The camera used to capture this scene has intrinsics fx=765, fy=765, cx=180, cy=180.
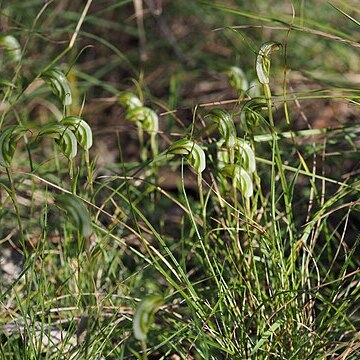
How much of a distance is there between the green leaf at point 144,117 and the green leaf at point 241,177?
0.26 metres

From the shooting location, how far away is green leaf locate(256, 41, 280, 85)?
1.15 metres

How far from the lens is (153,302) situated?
0.87m

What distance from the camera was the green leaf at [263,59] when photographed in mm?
1150

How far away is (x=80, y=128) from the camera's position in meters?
1.15

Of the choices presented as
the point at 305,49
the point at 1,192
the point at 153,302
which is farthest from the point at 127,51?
the point at 153,302

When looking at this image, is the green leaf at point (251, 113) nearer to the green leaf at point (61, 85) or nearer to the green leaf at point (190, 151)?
the green leaf at point (190, 151)

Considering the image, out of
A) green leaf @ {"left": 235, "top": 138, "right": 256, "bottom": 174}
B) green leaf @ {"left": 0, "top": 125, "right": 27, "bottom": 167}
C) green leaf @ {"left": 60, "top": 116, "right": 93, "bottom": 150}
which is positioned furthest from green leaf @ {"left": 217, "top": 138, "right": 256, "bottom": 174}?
green leaf @ {"left": 0, "top": 125, "right": 27, "bottom": 167}

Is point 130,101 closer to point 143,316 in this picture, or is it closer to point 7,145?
point 7,145

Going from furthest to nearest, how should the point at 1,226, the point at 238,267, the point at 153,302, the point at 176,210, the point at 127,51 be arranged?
1. the point at 127,51
2. the point at 176,210
3. the point at 1,226
4. the point at 238,267
5. the point at 153,302

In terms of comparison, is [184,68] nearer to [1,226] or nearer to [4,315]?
[1,226]

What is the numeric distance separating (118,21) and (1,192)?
1.14 meters

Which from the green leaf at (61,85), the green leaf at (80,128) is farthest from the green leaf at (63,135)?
the green leaf at (61,85)

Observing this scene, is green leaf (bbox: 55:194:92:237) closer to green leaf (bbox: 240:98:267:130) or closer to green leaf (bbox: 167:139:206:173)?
green leaf (bbox: 167:139:206:173)

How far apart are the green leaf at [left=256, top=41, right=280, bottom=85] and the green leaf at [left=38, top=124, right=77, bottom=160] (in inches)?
11.8
